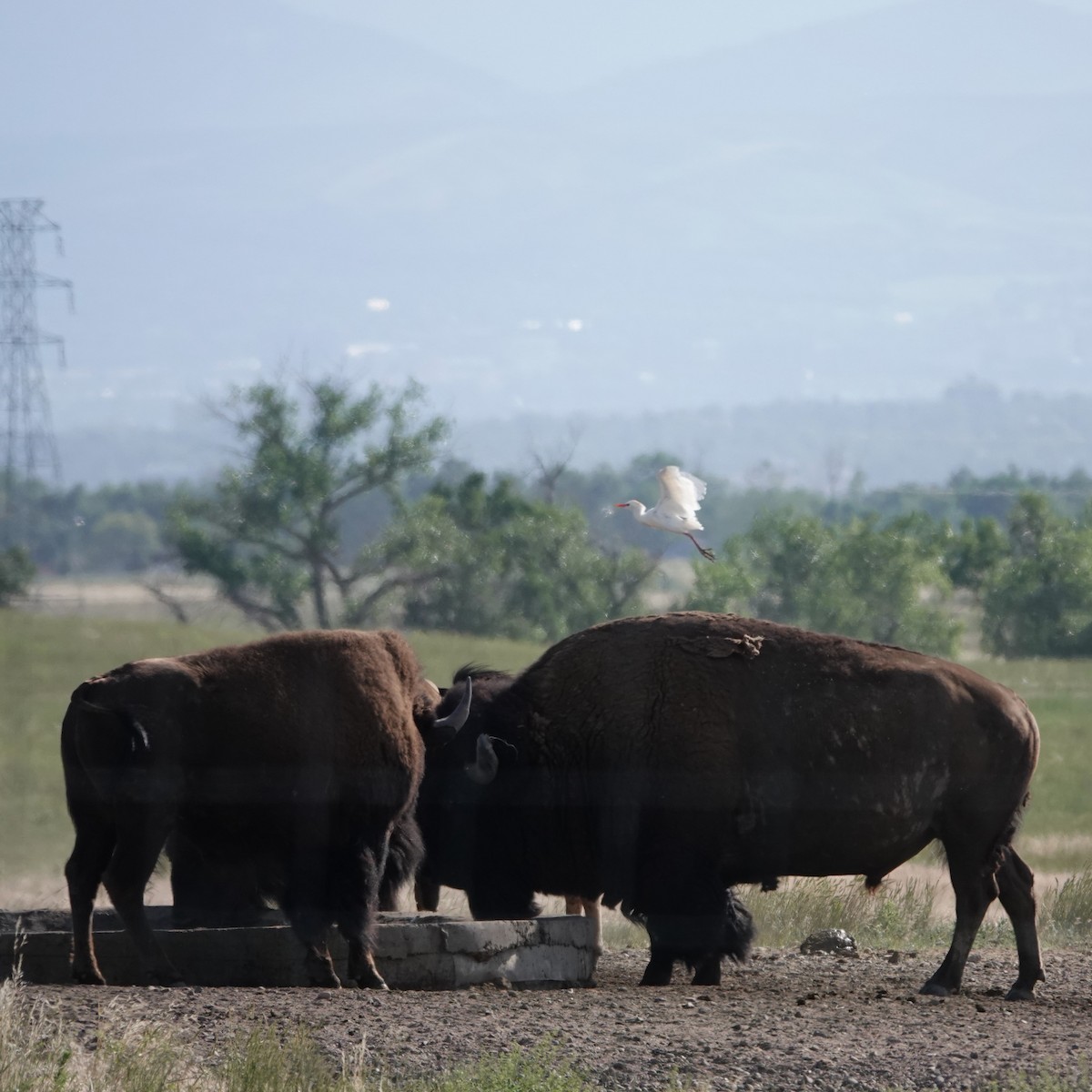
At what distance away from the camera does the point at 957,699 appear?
9836mm

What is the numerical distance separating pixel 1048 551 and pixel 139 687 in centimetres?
4614

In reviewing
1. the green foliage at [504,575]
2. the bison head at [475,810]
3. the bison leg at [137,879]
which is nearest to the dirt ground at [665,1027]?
the bison leg at [137,879]

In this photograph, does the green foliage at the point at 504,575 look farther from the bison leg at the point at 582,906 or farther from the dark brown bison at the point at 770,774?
the dark brown bison at the point at 770,774

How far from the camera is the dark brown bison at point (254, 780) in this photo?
8516mm

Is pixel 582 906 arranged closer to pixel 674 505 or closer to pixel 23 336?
pixel 674 505

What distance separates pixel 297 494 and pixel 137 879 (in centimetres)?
4884

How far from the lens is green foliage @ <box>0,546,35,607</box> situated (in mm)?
53344

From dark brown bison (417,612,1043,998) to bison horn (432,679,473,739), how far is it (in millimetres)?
18

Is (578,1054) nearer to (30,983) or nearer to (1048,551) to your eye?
(30,983)

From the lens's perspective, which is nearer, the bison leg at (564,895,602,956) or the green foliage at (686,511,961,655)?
the bison leg at (564,895,602,956)

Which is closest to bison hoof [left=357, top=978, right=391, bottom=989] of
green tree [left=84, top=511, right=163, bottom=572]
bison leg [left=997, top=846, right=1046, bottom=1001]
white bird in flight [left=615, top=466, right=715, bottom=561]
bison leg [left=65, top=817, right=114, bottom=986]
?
bison leg [left=65, top=817, right=114, bottom=986]

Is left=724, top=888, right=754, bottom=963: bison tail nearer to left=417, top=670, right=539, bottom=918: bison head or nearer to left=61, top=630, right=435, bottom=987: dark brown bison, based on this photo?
left=417, top=670, right=539, bottom=918: bison head

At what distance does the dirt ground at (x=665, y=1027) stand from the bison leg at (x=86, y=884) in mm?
601

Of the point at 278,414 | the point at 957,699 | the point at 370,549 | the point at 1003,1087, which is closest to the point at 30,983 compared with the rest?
the point at 1003,1087
